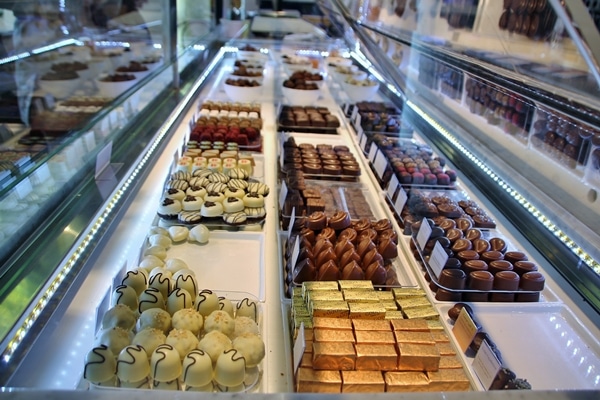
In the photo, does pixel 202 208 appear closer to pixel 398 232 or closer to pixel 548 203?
pixel 398 232

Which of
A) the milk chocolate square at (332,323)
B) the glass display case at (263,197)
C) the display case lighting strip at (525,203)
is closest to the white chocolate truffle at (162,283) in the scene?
the glass display case at (263,197)

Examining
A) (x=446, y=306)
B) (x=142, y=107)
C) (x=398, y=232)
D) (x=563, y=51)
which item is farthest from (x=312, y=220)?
(x=563, y=51)

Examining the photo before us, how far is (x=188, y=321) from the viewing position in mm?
1286

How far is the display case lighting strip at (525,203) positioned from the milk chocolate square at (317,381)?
A: 0.89 m

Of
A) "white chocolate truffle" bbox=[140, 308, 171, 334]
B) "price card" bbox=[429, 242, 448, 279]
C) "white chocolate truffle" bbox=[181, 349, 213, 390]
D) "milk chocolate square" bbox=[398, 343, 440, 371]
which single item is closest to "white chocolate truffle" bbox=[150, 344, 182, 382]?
"white chocolate truffle" bbox=[181, 349, 213, 390]

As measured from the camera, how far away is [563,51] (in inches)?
127

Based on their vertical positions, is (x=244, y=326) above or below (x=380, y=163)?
below

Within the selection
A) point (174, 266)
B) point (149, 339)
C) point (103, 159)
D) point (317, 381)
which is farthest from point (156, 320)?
point (103, 159)

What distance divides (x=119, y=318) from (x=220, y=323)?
0.90ft

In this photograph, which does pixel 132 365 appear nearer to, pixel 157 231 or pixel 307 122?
pixel 157 231

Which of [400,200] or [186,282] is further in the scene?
[400,200]

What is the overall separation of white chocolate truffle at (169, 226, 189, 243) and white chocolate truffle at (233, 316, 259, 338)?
24.7 inches

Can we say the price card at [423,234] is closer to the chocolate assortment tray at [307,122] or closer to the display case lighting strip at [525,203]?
the display case lighting strip at [525,203]

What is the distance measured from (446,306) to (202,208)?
106 cm
